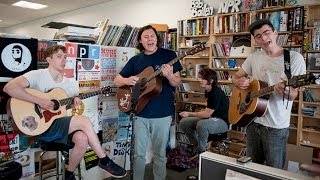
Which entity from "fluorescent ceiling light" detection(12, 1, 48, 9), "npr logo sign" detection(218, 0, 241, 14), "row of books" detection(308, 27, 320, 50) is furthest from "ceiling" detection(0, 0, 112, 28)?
"row of books" detection(308, 27, 320, 50)

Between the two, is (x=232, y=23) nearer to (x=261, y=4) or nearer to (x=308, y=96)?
(x=261, y=4)

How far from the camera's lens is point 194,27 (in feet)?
13.8

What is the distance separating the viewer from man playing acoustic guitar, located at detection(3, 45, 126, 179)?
1.94 m

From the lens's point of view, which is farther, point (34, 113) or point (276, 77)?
point (34, 113)

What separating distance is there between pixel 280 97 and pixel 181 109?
268cm

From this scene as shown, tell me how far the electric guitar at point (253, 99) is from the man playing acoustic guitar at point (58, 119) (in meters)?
1.05

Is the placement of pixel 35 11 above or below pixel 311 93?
above

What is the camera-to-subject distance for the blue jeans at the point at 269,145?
1.70 m

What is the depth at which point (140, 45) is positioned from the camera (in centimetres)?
248

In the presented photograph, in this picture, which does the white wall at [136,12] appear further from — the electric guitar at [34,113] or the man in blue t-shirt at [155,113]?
the electric guitar at [34,113]

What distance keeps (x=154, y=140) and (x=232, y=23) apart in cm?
227

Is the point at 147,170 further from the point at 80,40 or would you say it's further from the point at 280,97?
the point at 280,97

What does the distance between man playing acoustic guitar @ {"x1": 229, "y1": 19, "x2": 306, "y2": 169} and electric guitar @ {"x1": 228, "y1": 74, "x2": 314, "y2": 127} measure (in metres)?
0.04

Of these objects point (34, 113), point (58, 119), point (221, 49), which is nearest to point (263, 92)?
point (58, 119)
